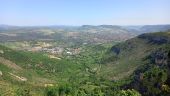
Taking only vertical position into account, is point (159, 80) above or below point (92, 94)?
above

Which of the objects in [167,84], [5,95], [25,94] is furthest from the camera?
[5,95]

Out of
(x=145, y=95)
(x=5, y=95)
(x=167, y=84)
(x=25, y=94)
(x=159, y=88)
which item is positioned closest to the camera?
(x=167, y=84)

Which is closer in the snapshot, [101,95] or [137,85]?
[101,95]

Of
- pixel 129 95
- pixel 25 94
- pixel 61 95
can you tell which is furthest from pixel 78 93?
pixel 129 95

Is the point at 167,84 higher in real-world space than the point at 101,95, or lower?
higher

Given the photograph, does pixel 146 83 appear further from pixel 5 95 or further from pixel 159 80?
pixel 5 95

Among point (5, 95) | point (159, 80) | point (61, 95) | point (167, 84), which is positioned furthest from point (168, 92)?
point (5, 95)

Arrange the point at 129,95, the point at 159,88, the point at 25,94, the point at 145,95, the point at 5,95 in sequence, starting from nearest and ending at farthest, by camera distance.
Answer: the point at 129,95 < the point at 159,88 < the point at 145,95 < the point at 25,94 < the point at 5,95

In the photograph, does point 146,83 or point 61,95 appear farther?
point 61,95

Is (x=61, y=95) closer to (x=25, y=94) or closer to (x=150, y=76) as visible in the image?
(x=25, y=94)
